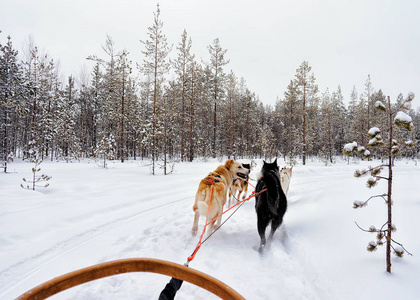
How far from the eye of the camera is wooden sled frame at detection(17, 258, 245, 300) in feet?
3.25

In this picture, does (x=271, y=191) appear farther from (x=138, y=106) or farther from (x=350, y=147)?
(x=138, y=106)

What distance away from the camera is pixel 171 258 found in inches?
111

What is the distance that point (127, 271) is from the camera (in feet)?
4.05

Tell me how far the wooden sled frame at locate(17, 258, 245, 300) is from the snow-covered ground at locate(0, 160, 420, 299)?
1056 millimetres

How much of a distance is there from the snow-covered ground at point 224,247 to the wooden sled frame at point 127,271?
1.06m

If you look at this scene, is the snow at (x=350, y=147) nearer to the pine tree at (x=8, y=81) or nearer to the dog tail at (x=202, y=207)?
the dog tail at (x=202, y=207)

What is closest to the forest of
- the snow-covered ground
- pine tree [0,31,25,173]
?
pine tree [0,31,25,173]

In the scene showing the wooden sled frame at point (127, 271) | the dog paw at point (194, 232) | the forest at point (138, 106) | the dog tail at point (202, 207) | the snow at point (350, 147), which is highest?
the forest at point (138, 106)

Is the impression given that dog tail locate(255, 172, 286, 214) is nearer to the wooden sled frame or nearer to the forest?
the wooden sled frame

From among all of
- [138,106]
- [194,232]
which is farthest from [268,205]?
[138,106]

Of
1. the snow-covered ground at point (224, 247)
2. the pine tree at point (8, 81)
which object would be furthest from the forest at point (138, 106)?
the snow-covered ground at point (224, 247)

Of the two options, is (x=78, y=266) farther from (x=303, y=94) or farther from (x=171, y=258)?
(x=303, y=94)

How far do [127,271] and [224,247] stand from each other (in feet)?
7.58

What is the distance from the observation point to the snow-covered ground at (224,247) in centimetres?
207
